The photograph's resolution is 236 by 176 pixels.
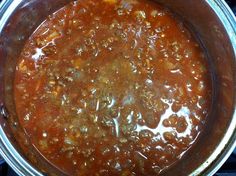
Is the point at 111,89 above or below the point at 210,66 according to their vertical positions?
above

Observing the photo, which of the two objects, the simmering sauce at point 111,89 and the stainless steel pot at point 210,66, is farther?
the simmering sauce at point 111,89

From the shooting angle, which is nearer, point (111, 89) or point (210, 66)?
point (111, 89)

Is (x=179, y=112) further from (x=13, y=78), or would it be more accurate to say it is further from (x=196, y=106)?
(x=13, y=78)

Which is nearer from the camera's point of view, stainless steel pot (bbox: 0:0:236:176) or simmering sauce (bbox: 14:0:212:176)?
stainless steel pot (bbox: 0:0:236:176)

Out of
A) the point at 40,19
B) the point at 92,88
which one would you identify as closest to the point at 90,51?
the point at 92,88
